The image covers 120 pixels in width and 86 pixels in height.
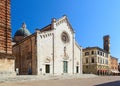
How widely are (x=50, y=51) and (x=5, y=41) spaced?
62.6 ft

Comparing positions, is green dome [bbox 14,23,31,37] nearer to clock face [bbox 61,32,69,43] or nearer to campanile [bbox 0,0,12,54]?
clock face [bbox 61,32,69,43]

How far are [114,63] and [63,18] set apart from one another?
55281mm

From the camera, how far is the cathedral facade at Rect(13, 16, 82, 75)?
3981cm

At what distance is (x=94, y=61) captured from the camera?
2977 inches

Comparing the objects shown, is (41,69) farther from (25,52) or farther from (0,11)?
(0,11)

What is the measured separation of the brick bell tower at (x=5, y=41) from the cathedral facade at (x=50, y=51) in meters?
14.6

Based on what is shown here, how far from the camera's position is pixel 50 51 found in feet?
140

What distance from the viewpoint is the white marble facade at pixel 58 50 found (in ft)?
133

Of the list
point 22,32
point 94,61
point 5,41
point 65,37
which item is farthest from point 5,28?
point 94,61

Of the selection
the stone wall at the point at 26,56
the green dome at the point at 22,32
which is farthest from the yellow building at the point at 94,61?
the stone wall at the point at 26,56

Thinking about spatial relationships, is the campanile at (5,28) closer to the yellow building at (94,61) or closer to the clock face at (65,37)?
the clock face at (65,37)

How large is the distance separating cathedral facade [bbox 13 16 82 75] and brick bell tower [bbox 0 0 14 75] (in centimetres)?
1463

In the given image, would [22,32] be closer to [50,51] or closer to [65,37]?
[65,37]

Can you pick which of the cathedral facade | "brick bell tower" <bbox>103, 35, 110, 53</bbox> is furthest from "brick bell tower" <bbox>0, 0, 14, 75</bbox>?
"brick bell tower" <bbox>103, 35, 110, 53</bbox>
